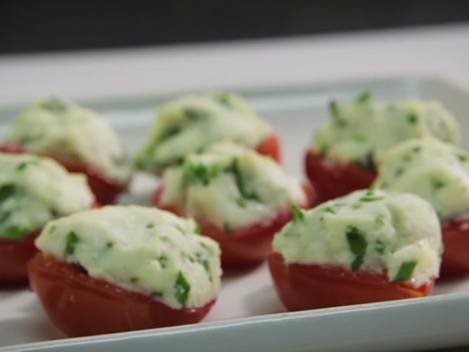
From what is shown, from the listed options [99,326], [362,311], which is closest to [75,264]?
[99,326]

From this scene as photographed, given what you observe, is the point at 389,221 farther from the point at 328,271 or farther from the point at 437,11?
the point at 437,11

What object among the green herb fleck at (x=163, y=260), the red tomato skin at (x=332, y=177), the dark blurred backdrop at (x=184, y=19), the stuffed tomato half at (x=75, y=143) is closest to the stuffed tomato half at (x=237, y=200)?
the red tomato skin at (x=332, y=177)

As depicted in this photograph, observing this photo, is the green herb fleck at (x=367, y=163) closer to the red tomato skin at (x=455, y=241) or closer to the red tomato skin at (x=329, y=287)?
the red tomato skin at (x=455, y=241)

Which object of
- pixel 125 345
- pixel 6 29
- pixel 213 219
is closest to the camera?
pixel 125 345

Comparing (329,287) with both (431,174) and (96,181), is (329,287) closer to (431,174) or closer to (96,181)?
(431,174)

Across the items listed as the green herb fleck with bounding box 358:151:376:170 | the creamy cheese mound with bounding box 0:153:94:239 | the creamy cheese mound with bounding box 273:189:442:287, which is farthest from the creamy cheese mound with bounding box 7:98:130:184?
the creamy cheese mound with bounding box 273:189:442:287

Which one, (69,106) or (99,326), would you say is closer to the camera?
(99,326)

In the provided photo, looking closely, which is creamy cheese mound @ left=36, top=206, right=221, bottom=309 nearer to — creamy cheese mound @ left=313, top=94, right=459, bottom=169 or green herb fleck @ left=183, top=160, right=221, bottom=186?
green herb fleck @ left=183, top=160, right=221, bottom=186
